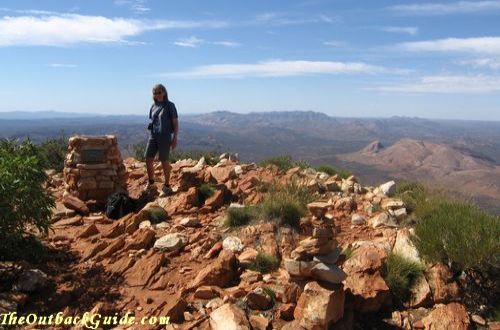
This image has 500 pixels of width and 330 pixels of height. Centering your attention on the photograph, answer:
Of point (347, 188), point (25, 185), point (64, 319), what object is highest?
point (25, 185)

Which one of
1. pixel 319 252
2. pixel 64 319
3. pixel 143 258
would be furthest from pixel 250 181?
pixel 64 319

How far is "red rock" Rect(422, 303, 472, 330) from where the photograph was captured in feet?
16.9

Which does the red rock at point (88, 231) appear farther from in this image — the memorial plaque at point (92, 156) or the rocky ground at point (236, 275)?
the memorial plaque at point (92, 156)

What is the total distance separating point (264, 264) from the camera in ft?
20.8

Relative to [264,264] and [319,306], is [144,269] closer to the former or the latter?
[264,264]

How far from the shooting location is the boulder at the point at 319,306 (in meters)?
4.97

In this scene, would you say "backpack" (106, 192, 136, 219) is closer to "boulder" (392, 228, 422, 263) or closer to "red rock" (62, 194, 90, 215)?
"red rock" (62, 194, 90, 215)

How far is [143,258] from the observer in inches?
264

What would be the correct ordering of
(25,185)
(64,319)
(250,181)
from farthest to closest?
(250,181)
(25,185)
(64,319)

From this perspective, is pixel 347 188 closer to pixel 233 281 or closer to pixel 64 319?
pixel 233 281

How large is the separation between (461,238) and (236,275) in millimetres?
2931

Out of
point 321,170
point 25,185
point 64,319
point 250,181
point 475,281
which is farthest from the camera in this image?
point 321,170

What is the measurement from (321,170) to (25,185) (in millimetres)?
8299

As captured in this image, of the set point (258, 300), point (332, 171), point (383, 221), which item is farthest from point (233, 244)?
point (332, 171)
